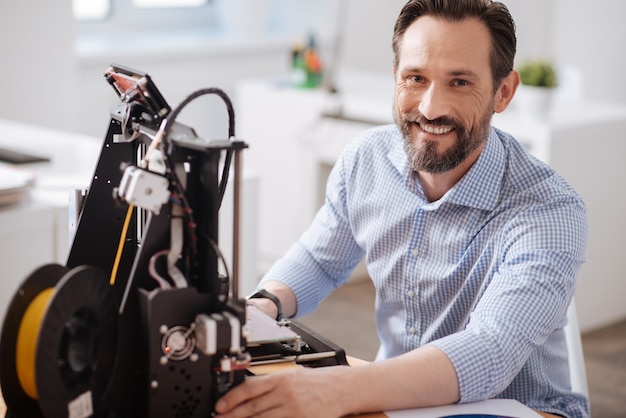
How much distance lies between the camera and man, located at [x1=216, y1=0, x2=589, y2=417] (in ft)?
4.70

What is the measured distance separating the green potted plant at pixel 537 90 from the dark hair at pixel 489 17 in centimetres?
173

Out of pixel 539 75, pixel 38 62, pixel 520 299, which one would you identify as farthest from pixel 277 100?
pixel 520 299

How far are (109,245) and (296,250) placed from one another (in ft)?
1.82

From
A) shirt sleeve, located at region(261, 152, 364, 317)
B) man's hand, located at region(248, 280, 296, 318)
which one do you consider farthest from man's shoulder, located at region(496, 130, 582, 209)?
man's hand, located at region(248, 280, 296, 318)

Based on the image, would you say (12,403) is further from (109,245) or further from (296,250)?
(296,250)

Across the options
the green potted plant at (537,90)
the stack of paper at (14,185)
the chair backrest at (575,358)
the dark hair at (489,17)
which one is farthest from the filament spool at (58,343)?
the green potted plant at (537,90)

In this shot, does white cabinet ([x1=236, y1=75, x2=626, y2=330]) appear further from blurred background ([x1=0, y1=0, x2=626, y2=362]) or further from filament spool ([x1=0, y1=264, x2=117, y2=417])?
filament spool ([x1=0, y1=264, x2=117, y2=417])

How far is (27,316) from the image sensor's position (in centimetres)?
122

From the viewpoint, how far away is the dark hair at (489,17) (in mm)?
1671

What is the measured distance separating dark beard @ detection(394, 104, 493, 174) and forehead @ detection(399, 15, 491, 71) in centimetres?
10

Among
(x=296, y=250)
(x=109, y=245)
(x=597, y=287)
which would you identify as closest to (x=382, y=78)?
(x=597, y=287)

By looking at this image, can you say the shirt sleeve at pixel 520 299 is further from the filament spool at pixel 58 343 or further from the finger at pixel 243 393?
the filament spool at pixel 58 343

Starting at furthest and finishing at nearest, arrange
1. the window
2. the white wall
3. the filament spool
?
the window → the white wall → the filament spool

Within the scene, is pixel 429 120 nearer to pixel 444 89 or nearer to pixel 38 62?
pixel 444 89
